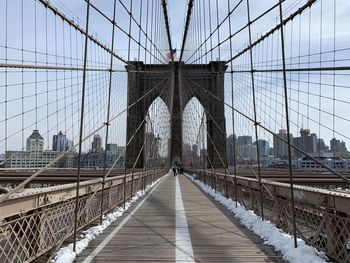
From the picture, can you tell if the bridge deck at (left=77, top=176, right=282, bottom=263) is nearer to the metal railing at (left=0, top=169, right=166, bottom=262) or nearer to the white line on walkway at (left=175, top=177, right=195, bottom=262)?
the white line on walkway at (left=175, top=177, right=195, bottom=262)

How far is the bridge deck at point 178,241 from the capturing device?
12.5 ft

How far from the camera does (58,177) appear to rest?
17969mm

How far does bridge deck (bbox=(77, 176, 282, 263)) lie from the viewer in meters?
3.81

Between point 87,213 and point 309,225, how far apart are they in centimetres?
288

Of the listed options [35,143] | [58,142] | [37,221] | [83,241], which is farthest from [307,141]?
[37,221]

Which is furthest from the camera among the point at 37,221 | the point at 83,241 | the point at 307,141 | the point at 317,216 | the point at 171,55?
the point at 171,55

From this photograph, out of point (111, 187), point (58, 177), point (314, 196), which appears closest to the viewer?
point (314, 196)

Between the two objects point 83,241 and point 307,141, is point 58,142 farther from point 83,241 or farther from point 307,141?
point 83,241

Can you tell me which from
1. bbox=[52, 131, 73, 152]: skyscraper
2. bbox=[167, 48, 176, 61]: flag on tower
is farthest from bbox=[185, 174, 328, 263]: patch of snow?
bbox=[167, 48, 176, 61]: flag on tower

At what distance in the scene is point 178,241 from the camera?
458 centimetres

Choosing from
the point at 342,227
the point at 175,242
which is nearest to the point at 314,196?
the point at 342,227

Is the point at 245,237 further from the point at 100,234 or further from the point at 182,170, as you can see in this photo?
the point at 182,170

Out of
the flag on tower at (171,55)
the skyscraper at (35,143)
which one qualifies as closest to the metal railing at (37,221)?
the skyscraper at (35,143)

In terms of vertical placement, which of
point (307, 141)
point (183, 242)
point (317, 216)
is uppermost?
point (307, 141)
